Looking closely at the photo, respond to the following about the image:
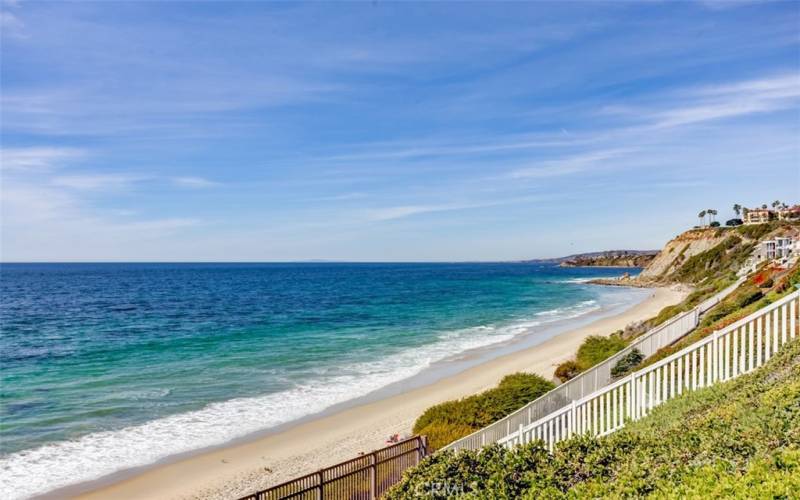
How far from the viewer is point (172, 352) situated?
34531 millimetres

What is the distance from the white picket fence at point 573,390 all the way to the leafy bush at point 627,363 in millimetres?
119

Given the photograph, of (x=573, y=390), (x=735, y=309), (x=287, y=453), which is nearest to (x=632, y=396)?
(x=573, y=390)

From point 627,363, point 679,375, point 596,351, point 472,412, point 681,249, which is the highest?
point 681,249

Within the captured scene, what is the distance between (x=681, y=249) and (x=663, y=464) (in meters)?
110

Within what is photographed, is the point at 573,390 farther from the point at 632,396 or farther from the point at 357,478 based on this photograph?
the point at 357,478

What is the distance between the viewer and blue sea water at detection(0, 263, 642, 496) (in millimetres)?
17859

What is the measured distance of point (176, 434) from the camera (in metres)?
18.7

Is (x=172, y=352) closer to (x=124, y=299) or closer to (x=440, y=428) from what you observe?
(x=440, y=428)

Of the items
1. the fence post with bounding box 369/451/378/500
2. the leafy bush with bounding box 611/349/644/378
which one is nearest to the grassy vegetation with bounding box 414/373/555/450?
the leafy bush with bounding box 611/349/644/378

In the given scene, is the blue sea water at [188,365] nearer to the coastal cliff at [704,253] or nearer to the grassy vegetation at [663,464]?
the grassy vegetation at [663,464]

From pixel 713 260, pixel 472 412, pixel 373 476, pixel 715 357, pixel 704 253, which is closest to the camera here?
pixel 715 357

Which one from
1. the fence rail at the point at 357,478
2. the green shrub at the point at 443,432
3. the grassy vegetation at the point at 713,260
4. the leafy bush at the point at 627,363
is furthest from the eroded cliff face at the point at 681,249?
the fence rail at the point at 357,478

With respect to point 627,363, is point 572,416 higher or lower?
higher

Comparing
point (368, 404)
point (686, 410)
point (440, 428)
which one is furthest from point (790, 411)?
point (368, 404)
